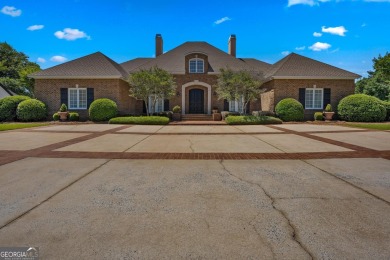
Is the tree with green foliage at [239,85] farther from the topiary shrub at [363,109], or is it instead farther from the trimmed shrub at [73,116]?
the trimmed shrub at [73,116]

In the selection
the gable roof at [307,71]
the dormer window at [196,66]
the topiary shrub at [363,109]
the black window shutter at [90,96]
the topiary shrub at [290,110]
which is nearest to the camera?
the topiary shrub at [363,109]

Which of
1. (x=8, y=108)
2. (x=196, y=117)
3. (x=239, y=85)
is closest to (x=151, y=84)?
(x=196, y=117)

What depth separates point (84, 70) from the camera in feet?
71.3

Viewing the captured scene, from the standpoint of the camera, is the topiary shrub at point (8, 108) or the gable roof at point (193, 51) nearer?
the topiary shrub at point (8, 108)

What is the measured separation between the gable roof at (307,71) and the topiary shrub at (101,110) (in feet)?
44.3

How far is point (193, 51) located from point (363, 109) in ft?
50.6

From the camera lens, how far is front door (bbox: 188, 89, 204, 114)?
2520 cm

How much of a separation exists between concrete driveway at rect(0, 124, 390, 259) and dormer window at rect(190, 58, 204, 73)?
63.6 ft

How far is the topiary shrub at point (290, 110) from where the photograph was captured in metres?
20.0

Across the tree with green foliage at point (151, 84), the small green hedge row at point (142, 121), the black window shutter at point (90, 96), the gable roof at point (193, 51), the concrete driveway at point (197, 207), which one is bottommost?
the concrete driveway at point (197, 207)

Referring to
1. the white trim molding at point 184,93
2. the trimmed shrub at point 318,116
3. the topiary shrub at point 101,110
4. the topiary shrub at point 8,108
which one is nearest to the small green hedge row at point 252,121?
the trimmed shrub at point 318,116

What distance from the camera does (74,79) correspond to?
21.5 m

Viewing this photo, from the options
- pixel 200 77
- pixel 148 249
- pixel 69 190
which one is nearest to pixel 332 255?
pixel 148 249

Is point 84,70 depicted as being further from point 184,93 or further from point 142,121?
point 184,93
